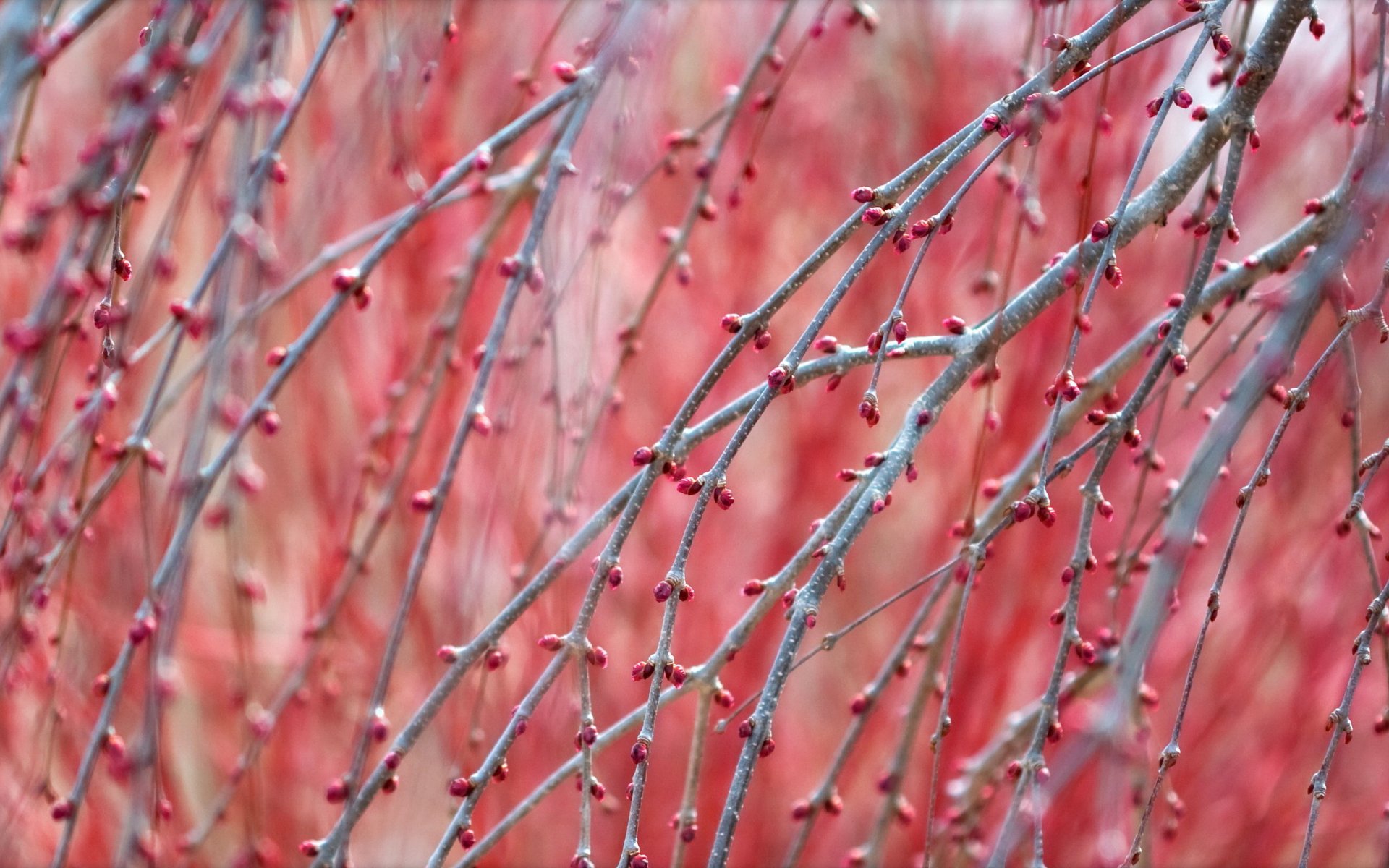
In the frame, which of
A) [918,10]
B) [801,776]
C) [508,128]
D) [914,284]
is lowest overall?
[508,128]

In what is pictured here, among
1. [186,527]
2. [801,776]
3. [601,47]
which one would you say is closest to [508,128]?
[601,47]

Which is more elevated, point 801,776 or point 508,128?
point 801,776

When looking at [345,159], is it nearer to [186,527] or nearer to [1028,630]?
[186,527]

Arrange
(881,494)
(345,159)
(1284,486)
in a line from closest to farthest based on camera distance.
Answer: (881,494) < (345,159) < (1284,486)

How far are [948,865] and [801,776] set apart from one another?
204 cm

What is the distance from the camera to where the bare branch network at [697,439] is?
1552mm

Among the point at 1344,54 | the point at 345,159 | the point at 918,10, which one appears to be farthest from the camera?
the point at 918,10

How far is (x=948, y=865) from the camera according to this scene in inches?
68.6

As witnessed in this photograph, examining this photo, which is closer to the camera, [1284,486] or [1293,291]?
[1293,291]

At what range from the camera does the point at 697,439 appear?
1289 mm

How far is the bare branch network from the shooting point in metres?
1.55

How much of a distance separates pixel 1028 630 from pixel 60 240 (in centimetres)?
269

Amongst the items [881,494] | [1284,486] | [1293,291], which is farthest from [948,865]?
[1284,486]

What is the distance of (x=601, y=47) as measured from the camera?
1.51 meters
